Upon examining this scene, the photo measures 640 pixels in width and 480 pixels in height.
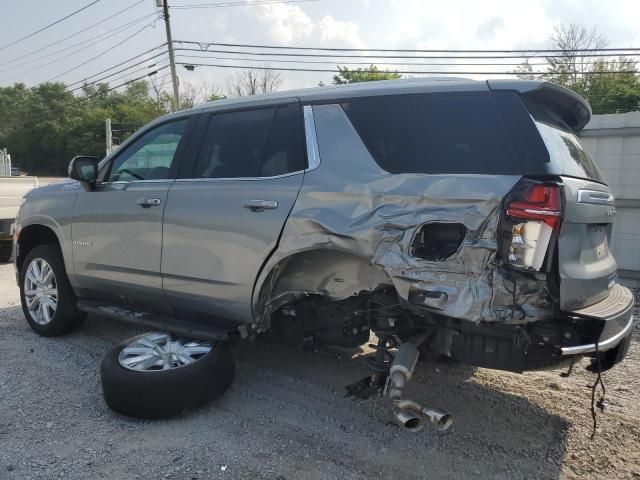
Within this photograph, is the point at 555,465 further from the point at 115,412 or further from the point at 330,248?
the point at 115,412

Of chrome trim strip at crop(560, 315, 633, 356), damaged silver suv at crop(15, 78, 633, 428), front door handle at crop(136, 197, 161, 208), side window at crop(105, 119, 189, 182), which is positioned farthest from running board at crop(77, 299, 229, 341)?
chrome trim strip at crop(560, 315, 633, 356)

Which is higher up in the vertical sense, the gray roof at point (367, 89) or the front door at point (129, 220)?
the gray roof at point (367, 89)

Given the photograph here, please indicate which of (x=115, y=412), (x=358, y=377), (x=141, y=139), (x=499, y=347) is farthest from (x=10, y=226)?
(x=499, y=347)

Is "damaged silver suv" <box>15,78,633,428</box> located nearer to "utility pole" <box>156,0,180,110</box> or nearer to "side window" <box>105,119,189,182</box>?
"side window" <box>105,119,189,182</box>

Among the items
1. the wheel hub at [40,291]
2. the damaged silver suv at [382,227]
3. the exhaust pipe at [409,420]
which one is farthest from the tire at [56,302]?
the exhaust pipe at [409,420]

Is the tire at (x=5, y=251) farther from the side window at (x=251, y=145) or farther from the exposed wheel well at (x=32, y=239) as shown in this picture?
the side window at (x=251, y=145)

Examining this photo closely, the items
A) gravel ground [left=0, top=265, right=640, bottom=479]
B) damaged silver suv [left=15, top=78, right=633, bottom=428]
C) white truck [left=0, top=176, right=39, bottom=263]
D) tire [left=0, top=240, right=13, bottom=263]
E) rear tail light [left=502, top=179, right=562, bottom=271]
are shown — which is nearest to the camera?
rear tail light [left=502, top=179, right=562, bottom=271]

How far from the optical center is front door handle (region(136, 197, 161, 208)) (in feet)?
13.9

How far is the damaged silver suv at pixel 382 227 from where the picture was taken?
2.86 meters

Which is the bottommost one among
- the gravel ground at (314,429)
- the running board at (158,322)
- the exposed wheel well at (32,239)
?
the gravel ground at (314,429)

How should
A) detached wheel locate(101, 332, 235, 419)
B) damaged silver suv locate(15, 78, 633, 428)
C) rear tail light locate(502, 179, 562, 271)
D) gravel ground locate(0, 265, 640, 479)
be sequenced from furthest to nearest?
detached wheel locate(101, 332, 235, 419)
gravel ground locate(0, 265, 640, 479)
damaged silver suv locate(15, 78, 633, 428)
rear tail light locate(502, 179, 562, 271)

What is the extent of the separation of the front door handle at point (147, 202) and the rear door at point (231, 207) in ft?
0.45

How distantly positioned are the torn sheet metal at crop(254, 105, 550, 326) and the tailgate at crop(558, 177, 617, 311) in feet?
0.57

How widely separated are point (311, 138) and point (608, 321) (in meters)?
2.08
